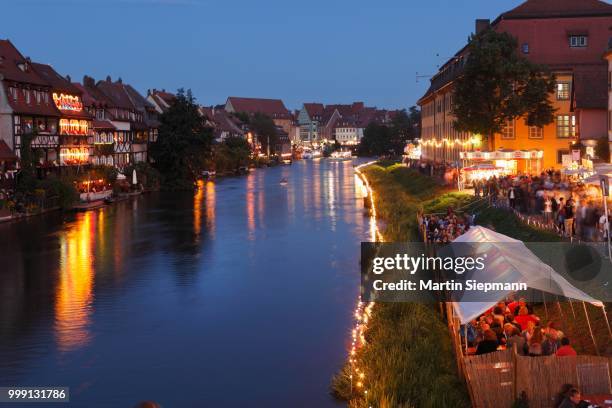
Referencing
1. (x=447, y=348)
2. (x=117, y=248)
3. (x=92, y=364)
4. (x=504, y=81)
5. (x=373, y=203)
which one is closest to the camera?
(x=447, y=348)

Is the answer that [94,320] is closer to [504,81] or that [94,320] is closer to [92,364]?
[92,364]

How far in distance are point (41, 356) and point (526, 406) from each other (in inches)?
407

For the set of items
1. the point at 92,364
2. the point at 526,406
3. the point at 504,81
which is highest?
the point at 504,81

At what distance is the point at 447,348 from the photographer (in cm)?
1476

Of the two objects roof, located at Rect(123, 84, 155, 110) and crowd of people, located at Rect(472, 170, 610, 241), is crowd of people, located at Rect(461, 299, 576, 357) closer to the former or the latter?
crowd of people, located at Rect(472, 170, 610, 241)

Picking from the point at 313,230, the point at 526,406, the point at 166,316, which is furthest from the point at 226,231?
the point at 526,406

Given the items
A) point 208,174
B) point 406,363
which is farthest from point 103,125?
point 406,363

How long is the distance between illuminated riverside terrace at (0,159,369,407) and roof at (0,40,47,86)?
1028 centimetres

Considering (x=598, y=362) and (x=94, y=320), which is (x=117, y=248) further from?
(x=598, y=362)

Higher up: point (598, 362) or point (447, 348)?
point (598, 362)

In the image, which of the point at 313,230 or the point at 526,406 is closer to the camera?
the point at 526,406

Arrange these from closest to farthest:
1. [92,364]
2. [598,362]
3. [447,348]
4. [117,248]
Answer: [598,362] < [447,348] < [92,364] < [117,248]

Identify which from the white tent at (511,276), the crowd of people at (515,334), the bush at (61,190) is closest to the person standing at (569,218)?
the crowd of people at (515,334)
